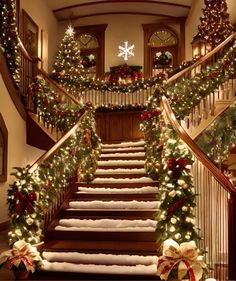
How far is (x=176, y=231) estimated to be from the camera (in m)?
4.69

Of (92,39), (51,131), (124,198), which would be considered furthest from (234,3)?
(124,198)

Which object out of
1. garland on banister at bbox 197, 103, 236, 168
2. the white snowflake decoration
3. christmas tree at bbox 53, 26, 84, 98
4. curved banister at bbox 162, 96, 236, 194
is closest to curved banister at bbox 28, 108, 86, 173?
curved banister at bbox 162, 96, 236, 194

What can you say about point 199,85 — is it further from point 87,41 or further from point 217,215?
point 87,41

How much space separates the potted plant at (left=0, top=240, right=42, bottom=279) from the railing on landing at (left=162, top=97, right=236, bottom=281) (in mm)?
1929

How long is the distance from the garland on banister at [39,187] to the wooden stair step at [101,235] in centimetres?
38

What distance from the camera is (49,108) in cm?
863

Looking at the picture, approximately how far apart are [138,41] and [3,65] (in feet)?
24.2

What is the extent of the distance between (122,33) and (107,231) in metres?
9.82

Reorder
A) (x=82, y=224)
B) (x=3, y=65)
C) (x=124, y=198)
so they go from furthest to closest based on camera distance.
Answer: (x=3, y=65)
(x=124, y=198)
(x=82, y=224)

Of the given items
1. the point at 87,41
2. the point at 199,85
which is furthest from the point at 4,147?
the point at 87,41

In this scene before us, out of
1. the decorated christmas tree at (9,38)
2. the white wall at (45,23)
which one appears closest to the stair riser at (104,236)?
the decorated christmas tree at (9,38)

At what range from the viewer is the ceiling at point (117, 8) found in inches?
518

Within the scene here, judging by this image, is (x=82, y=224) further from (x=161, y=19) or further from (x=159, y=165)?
(x=161, y=19)

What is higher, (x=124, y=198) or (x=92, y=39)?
(x=92, y=39)
